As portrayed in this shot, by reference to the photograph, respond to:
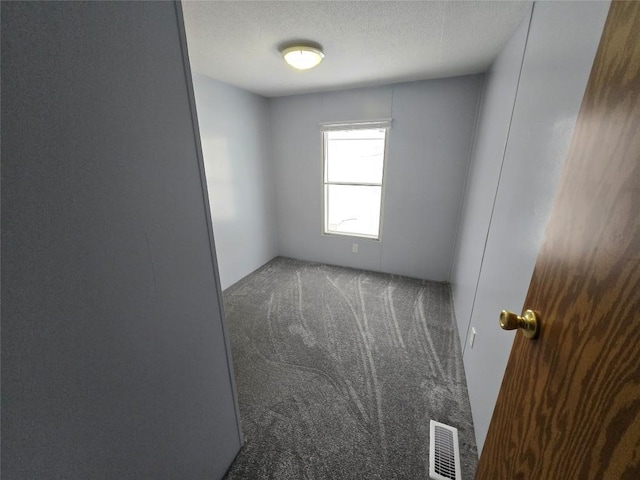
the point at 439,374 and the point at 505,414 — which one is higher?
the point at 505,414

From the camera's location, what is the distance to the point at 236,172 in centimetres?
294

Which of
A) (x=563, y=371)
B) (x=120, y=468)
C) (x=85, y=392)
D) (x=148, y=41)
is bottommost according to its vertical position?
(x=120, y=468)

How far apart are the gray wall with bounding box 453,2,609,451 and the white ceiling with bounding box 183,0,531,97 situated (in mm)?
281

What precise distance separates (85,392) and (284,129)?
327 cm

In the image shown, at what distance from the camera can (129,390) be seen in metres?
0.71

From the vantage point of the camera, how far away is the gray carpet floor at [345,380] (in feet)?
4.19

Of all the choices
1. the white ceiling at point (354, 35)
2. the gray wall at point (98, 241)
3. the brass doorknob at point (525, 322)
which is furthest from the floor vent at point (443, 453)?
the white ceiling at point (354, 35)

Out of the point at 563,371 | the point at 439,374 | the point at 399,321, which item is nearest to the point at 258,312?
the point at 399,321

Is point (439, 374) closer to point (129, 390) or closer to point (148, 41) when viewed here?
point (129, 390)

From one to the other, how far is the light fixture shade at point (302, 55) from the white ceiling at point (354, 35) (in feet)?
0.23

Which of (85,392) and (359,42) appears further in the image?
(359,42)

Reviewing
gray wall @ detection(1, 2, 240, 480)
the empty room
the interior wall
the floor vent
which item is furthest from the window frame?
gray wall @ detection(1, 2, 240, 480)

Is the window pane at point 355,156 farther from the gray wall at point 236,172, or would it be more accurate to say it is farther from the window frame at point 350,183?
the gray wall at point 236,172

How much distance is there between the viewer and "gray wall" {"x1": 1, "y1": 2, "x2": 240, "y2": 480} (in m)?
0.47
